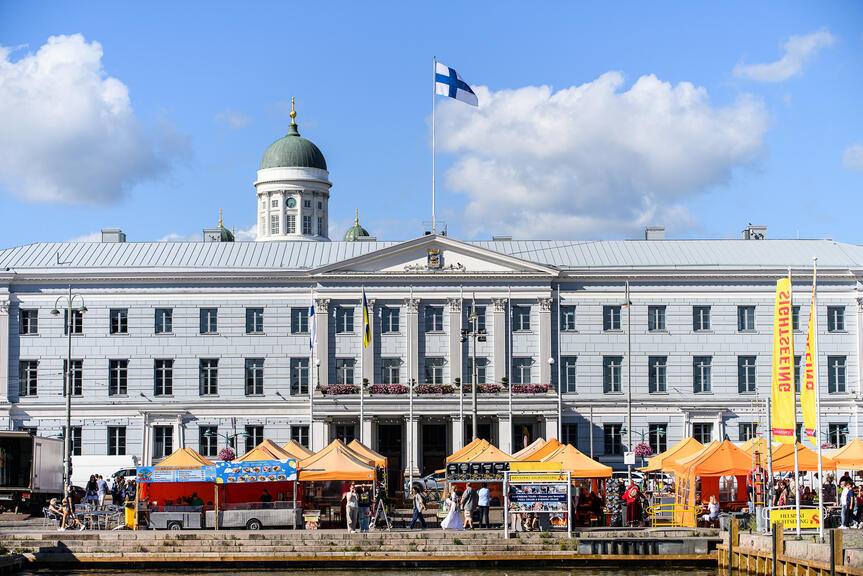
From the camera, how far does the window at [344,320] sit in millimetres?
77500

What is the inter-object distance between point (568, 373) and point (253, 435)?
18572mm

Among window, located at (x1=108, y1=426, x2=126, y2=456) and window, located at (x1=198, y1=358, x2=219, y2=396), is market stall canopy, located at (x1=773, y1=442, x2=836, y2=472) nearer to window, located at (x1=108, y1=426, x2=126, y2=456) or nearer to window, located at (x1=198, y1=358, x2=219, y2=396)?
window, located at (x1=198, y1=358, x2=219, y2=396)

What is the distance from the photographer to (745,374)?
256 feet

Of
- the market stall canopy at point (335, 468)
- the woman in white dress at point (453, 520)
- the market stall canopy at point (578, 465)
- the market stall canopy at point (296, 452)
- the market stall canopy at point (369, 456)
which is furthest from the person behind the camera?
the market stall canopy at point (296, 452)

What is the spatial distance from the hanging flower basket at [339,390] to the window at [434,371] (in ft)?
15.1

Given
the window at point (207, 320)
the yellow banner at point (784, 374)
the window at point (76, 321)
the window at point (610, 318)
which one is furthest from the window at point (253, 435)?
the yellow banner at point (784, 374)

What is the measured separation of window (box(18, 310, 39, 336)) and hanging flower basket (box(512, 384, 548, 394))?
2780 centimetres

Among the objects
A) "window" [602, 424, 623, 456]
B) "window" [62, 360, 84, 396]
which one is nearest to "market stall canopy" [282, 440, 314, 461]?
"window" [62, 360, 84, 396]

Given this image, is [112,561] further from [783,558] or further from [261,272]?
[261,272]

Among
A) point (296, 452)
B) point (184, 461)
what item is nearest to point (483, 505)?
point (184, 461)

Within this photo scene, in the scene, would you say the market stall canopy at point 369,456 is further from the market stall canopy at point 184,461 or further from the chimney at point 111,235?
the chimney at point 111,235

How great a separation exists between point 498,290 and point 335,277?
945cm

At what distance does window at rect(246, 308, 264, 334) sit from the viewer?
77.8 m

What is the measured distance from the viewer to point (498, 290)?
254 ft
